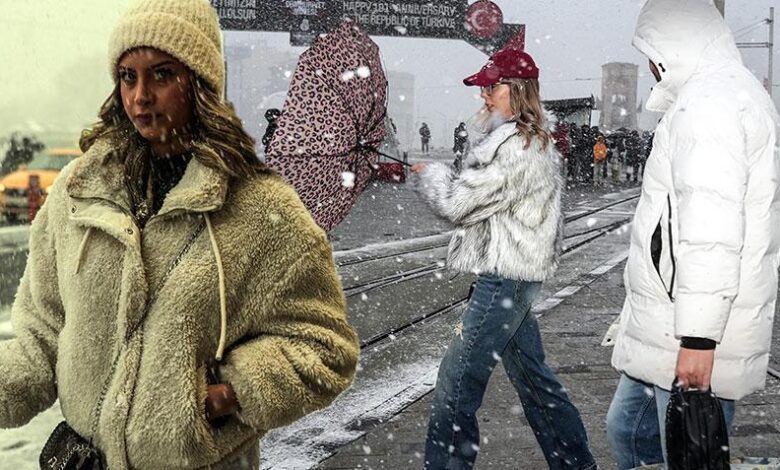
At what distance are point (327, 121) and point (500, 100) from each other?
2.33 feet

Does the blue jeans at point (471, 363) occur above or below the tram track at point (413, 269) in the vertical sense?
above

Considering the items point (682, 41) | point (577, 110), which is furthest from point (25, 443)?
point (577, 110)

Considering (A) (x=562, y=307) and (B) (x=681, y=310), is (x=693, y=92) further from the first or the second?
(A) (x=562, y=307)

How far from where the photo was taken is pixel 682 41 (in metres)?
2.72

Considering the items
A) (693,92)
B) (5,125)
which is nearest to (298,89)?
(693,92)

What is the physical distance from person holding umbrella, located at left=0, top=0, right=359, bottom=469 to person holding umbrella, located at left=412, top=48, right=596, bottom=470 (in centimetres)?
173

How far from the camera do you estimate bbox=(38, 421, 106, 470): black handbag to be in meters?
1.95

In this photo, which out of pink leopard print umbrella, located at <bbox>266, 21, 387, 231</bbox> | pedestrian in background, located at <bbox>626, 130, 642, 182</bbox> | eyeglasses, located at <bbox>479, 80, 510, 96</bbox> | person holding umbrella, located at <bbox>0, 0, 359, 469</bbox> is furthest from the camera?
pedestrian in background, located at <bbox>626, 130, 642, 182</bbox>

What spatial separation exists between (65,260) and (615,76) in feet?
187

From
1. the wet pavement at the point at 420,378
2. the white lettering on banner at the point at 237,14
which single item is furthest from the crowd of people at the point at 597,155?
the wet pavement at the point at 420,378

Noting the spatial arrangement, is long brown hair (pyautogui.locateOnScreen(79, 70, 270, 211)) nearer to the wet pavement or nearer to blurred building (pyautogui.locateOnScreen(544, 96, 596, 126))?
the wet pavement

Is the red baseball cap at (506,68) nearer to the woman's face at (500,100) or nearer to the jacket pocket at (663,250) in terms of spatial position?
the woman's face at (500,100)

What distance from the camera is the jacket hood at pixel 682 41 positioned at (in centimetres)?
269

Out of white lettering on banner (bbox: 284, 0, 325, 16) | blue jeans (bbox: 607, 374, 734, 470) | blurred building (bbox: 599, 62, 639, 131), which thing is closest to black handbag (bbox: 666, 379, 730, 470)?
blue jeans (bbox: 607, 374, 734, 470)
